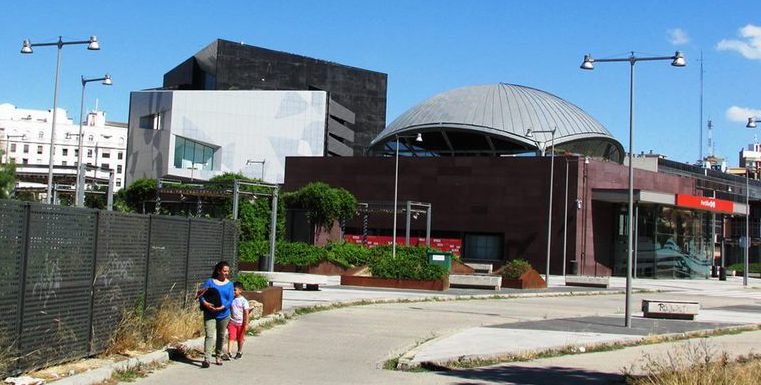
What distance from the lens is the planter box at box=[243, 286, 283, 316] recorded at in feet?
58.3

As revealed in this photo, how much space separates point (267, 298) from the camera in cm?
1816

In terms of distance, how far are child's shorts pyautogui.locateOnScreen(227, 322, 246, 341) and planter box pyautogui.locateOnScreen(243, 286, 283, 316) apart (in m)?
4.84

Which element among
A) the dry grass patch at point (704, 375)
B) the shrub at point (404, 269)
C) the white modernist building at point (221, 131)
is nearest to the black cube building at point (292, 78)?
the white modernist building at point (221, 131)

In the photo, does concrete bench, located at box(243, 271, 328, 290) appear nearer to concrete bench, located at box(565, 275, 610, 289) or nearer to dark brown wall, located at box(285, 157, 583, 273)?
concrete bench, located at box(565, 275, 610, 289)

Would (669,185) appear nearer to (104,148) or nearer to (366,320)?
(366,320)

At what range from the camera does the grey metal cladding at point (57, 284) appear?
966cm

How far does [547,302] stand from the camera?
29.6 m

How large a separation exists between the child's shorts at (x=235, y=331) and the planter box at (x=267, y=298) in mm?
4837

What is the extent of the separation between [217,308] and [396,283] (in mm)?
21723

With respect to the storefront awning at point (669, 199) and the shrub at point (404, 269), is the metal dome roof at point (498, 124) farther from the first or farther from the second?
the shrub at point (404, 269)

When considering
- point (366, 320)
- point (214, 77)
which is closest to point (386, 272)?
point (366, 320)

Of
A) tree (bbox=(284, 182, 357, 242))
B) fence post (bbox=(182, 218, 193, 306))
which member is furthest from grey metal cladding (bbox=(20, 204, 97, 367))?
tree (bbox=(284, 182, 357, 242))

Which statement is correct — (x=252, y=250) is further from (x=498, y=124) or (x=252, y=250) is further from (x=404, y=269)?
(x=498, y=124)

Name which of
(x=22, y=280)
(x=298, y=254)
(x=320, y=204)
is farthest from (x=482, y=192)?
(x=22, y=280)
